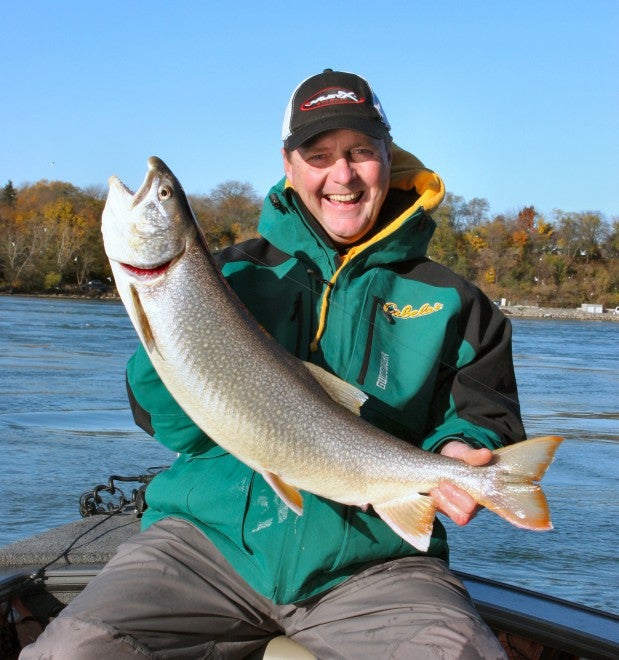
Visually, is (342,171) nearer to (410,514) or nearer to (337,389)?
(337,389)

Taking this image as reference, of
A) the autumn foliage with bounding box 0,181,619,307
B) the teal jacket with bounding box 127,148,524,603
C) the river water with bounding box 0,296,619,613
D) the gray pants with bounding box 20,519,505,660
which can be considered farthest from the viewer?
the autumn foliage with bounding box 0,181,619,307

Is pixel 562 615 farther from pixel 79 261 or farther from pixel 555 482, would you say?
pixel 79 261

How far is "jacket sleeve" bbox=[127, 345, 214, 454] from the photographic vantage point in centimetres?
294

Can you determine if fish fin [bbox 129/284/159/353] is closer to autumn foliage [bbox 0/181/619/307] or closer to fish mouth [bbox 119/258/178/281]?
fish mouth [bbox 119/258/178/281]

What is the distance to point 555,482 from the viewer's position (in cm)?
878

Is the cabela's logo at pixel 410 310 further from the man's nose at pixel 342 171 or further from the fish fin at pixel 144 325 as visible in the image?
the fish fin at pixel 144 325

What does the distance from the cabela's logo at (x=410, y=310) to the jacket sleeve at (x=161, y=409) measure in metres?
0.84

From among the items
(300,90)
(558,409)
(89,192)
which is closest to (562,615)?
(300,90)

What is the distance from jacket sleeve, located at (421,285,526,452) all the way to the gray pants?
1.66 feet

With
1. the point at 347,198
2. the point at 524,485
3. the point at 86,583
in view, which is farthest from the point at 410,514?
the point at 86,583

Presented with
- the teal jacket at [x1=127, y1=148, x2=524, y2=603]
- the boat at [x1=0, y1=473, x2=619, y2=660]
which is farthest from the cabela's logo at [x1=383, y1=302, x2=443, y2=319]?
the boat at [x1=0, y1=473, x2=619, y2=660]

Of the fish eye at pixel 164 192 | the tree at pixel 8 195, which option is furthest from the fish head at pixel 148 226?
the tree at pixel 8 195

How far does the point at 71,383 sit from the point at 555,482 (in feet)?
29.9

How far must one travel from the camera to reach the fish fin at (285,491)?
106 inches
